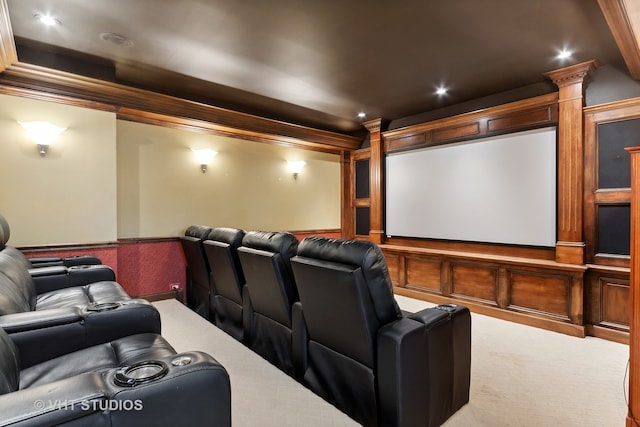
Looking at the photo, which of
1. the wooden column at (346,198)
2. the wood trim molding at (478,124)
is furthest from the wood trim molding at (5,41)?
the wooden column at (346,198)

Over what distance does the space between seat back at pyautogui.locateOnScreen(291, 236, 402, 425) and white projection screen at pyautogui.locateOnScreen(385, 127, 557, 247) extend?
296cm

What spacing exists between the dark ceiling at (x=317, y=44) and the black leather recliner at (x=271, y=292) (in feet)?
5.57

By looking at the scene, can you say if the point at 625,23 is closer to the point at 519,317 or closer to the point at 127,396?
the point at 519,317

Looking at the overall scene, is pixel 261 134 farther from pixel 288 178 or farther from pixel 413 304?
pixel 413 304

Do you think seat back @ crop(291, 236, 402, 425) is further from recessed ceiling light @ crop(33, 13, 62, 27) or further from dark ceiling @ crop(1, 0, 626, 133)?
recessed ceiling light @ crop(33, 13, 62, 27)

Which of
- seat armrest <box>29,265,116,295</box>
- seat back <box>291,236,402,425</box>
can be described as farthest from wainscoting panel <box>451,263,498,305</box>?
seat armrest <box>29,265,116,295</box>

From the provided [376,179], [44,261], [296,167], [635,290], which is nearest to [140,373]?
[635,290]

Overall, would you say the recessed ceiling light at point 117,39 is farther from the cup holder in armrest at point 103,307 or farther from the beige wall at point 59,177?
the cup holder in armrest at point 103,307

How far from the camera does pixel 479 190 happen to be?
4.43 meters

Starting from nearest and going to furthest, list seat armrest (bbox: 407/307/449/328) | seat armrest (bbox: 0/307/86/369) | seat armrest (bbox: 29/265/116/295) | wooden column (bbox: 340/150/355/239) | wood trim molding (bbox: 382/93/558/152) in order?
seat armrest (bbox: 0/307/86/369) → seat armrest (bbox: 407/307/449/328) → seat armrest (bbox: 29/265/116/295) → wood trim molding (bbox: 382/93/558/152) → wooden column (bbox: 340/150/355/239)

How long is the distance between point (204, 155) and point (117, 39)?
1811 mm

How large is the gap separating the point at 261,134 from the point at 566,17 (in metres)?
3.81

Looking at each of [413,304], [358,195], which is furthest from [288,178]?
[413,304]

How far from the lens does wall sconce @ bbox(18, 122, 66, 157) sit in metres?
3.24
